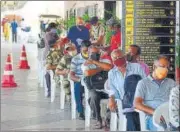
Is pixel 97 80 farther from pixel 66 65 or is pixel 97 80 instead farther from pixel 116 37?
pixel 116 37

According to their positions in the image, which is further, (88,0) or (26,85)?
(88,0)

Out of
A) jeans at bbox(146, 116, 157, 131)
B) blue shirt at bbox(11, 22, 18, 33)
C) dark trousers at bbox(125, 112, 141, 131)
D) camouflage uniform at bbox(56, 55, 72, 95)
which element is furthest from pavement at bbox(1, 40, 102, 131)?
blue shirt at bbox(11, 22, 18, 33)

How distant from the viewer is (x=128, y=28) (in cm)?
970

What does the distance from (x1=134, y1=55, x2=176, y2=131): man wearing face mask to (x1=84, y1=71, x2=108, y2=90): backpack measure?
2.29 m

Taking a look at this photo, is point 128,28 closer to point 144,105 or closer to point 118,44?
point 118,44

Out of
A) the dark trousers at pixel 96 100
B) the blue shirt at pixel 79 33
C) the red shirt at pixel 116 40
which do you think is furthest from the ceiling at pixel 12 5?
the dark trousers at pixel 96 100

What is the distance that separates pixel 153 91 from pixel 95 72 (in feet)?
7.82

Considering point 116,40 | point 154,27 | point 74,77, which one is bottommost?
point 74,77

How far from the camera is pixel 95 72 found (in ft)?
28.6

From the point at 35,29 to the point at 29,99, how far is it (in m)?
35.3

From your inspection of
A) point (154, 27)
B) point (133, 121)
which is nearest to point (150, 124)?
point (133, 121)

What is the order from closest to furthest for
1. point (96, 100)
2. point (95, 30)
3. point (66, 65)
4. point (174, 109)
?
point (174, 109), point (96, 100), point (66, 65), point (95, 30)

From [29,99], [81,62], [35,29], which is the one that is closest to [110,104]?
[81,62]

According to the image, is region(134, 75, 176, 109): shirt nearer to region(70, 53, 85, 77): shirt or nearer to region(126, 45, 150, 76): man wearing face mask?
region(126, 45, 150, 76): man wearing face mask
